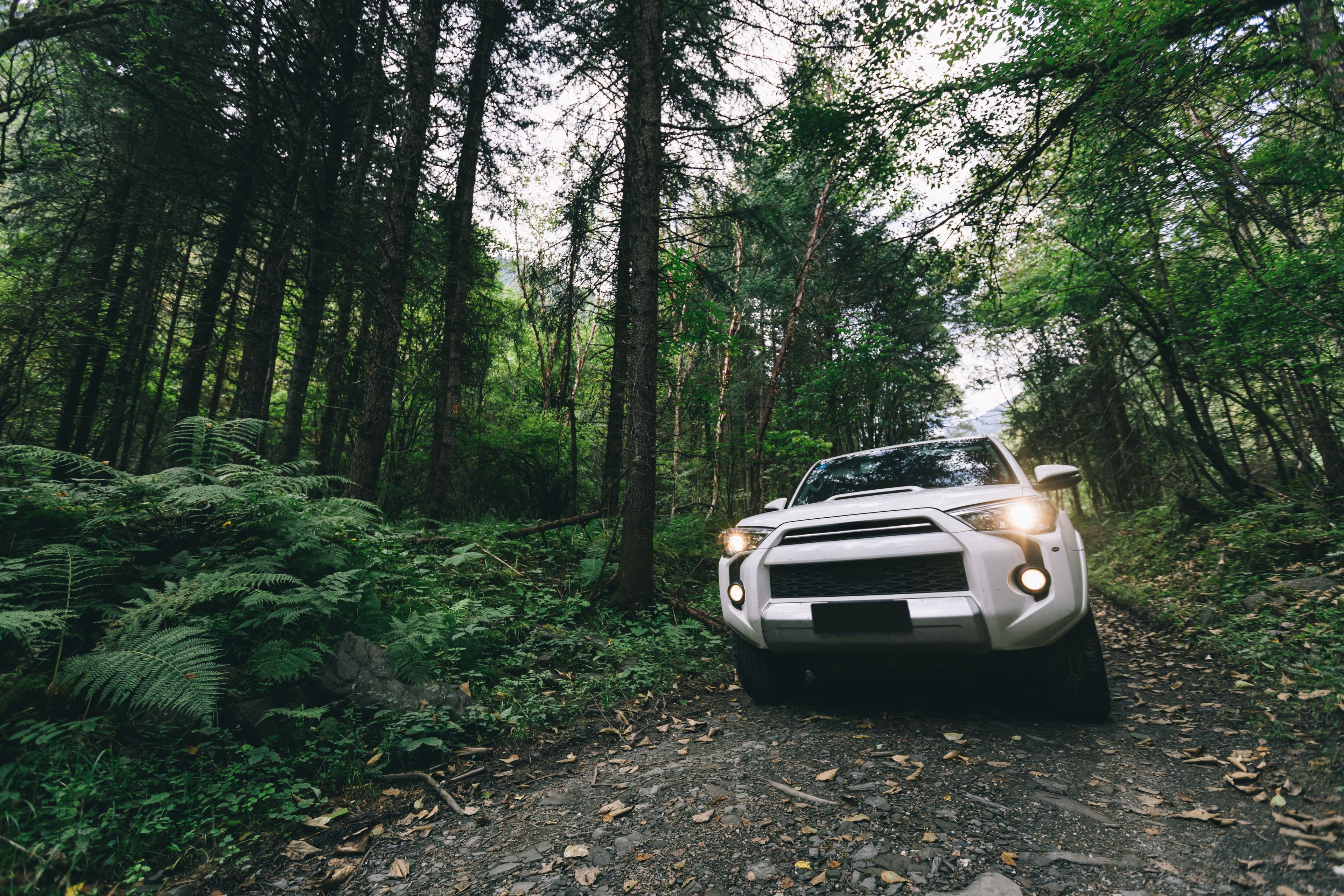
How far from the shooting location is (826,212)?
11914 millimetres

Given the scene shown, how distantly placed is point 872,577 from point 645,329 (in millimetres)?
3321

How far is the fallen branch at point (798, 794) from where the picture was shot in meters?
2.15

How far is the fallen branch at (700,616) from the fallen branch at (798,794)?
8.60ft

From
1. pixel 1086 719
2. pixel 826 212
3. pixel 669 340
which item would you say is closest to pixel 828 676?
pixel 1086 719

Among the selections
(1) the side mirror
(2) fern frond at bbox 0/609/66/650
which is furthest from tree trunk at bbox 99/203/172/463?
(1) the side mirror

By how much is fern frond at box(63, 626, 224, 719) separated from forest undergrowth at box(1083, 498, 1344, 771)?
4.96 metres

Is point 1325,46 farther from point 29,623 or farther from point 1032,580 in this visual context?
point 29,623

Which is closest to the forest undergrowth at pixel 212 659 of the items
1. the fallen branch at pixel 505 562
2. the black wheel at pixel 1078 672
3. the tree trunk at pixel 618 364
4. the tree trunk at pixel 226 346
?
the fallen branch at pixel 505 562

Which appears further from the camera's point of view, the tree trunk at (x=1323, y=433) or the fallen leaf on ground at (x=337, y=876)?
the tree trunk at (x=1323, y=433)

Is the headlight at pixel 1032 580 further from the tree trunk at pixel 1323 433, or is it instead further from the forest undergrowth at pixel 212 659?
the tree trunk at pixel 1323 433

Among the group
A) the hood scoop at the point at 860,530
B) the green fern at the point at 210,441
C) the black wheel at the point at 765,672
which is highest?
the green fern at the point at 210,441

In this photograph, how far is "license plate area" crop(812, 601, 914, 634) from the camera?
2633 millimetres

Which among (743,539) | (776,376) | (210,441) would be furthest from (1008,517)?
(776,376)

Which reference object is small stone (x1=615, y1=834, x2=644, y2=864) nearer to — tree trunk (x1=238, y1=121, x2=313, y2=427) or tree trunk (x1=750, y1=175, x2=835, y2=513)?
tree trunk (x1=238, y1=121, x2=313, y2=427)
